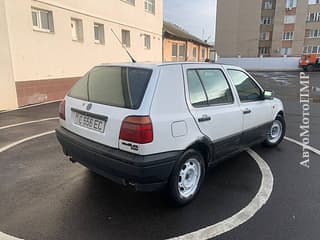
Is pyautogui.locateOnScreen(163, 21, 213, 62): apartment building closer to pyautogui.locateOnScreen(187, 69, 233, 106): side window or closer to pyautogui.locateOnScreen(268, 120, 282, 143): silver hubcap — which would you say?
pyautogui.locateOnScreen(268, 120, 282, 143): silver hubcap

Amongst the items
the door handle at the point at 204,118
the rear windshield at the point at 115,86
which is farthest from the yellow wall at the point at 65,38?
the door handle at the point at 204,118

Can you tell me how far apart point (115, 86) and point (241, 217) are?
2050 millimetres

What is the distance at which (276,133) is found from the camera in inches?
200

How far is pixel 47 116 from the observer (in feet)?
24.4

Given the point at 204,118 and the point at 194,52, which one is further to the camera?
the point at 194,52

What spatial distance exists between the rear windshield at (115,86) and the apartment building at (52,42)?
5.97 meters

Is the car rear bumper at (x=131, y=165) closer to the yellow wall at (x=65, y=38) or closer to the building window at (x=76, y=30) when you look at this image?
the yellow wall at (x=65, y=38)

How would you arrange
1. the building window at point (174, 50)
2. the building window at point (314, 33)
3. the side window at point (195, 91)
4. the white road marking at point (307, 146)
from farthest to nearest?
the building window at point (314, 33) → the building window at point (174, 50) → the white road marking at point (307, 146) → the side window at point (195, 91)

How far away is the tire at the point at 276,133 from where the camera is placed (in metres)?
4.91

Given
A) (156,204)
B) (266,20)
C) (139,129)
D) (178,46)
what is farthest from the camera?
(266,20)

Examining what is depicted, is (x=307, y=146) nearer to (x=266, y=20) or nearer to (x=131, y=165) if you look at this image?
(x=131, y=165)

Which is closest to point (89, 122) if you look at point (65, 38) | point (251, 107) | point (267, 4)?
point (251, 107)

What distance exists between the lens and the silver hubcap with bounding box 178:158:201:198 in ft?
9.55

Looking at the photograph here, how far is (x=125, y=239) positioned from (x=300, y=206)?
2.08 meters
